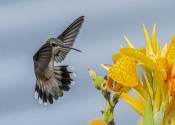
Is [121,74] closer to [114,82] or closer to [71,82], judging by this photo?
→ [114,82]

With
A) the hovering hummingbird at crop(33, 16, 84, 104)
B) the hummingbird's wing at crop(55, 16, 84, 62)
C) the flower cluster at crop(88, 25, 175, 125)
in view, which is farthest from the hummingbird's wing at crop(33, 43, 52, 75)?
the flower cluster at crop(88, 25, 175, 125)

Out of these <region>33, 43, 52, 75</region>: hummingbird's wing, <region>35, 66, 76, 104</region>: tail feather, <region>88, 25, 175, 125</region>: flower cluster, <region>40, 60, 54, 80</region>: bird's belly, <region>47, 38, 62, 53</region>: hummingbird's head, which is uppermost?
<region>47, 38, 62, 53</region>: hummingbird's head

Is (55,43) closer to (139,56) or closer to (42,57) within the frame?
(42,57)

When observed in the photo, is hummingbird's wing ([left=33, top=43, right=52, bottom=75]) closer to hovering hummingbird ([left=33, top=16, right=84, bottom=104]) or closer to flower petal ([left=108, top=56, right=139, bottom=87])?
hovering hummingbird ([left=33, top=16, right=84, bottom=104])

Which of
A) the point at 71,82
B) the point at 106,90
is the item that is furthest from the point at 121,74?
the point at 71,82

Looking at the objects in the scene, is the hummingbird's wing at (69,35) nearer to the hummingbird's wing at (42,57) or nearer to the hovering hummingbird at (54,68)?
the hovering hummingbird at (54,68)

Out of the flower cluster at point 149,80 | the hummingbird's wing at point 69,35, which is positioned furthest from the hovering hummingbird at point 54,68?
the flower cluster at point 149,80
